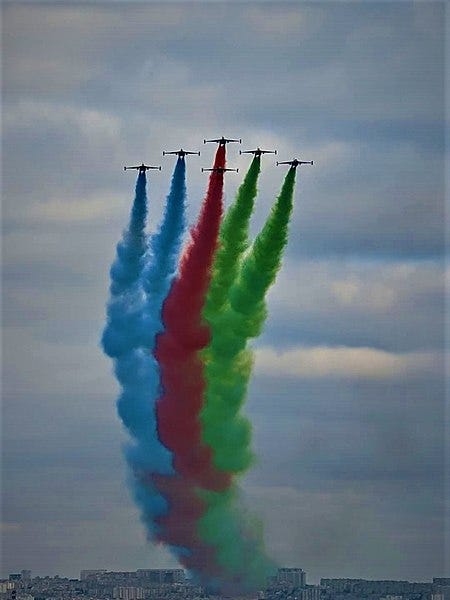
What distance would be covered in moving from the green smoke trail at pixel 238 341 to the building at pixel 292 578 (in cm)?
1237

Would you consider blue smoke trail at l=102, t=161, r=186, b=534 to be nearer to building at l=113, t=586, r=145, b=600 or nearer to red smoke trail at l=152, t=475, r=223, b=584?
red smoke trail at l=152, t=475, r=223, b=584

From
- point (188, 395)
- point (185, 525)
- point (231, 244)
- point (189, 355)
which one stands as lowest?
point (185, 525)

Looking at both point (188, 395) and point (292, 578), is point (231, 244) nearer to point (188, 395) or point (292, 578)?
point (188, 395)

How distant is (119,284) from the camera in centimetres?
6762

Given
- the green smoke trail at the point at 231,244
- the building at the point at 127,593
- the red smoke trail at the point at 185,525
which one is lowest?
the red smoke trail at the point at 185,525

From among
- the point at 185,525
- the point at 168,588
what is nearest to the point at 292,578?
the point at 168,588

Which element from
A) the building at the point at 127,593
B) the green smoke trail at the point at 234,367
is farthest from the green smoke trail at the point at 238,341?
the building at the point at 127,593

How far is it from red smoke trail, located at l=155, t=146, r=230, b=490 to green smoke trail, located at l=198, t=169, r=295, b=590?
12.0 inches

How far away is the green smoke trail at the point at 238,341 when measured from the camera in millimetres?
63844

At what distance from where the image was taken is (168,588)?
3688 inches

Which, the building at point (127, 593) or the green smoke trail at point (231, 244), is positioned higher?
the green smoke trail at point (231, 244)

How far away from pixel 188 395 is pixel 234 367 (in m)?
1.69

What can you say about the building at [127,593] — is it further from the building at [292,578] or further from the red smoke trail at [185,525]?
the red smoke trail at [185,525]

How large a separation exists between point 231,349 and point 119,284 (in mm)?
4070
